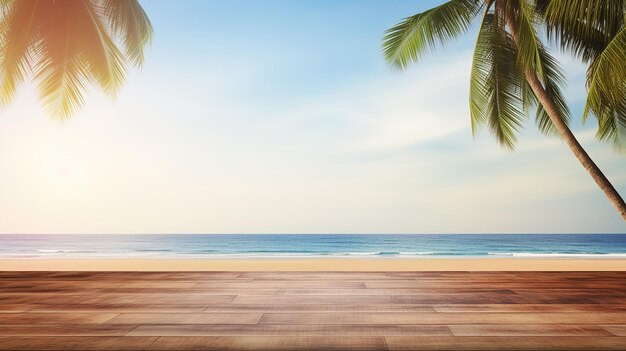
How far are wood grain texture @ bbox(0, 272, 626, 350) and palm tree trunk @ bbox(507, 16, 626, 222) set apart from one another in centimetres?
131

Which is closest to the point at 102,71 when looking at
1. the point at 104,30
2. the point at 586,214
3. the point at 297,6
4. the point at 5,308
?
the point at 104,30

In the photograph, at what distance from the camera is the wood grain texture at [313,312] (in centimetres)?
174

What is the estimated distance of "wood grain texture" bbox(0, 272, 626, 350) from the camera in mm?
1736

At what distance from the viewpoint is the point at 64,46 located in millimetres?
5898

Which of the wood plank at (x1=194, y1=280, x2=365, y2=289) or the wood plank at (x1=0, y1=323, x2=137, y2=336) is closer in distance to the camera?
the wood plank at (x1=0, y1=323, x2=137, y2=336)

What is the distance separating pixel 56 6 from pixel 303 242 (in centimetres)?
2560

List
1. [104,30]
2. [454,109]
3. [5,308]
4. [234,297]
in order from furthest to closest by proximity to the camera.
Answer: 1. [454,109]
2. [104,30]
3. [234,297]
4. [5,308]

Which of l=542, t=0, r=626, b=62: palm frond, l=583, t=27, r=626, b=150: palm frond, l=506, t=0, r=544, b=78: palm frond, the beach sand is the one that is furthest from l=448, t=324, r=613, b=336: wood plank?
the beach sand

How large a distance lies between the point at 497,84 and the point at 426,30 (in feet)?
3.58

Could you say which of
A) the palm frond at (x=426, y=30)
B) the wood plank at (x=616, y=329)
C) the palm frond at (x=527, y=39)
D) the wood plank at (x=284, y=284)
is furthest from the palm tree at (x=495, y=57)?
the wood plank at (x=616, y=329)

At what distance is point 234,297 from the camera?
2.59 metres

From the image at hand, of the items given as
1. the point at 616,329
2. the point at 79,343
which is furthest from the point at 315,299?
the point at 616,329

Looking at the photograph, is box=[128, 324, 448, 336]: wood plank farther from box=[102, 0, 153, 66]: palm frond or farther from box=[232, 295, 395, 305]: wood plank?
box=[102, 0, 153, 66]: palm frond

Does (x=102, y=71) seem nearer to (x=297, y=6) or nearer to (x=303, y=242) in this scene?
(x=297, y=6)
